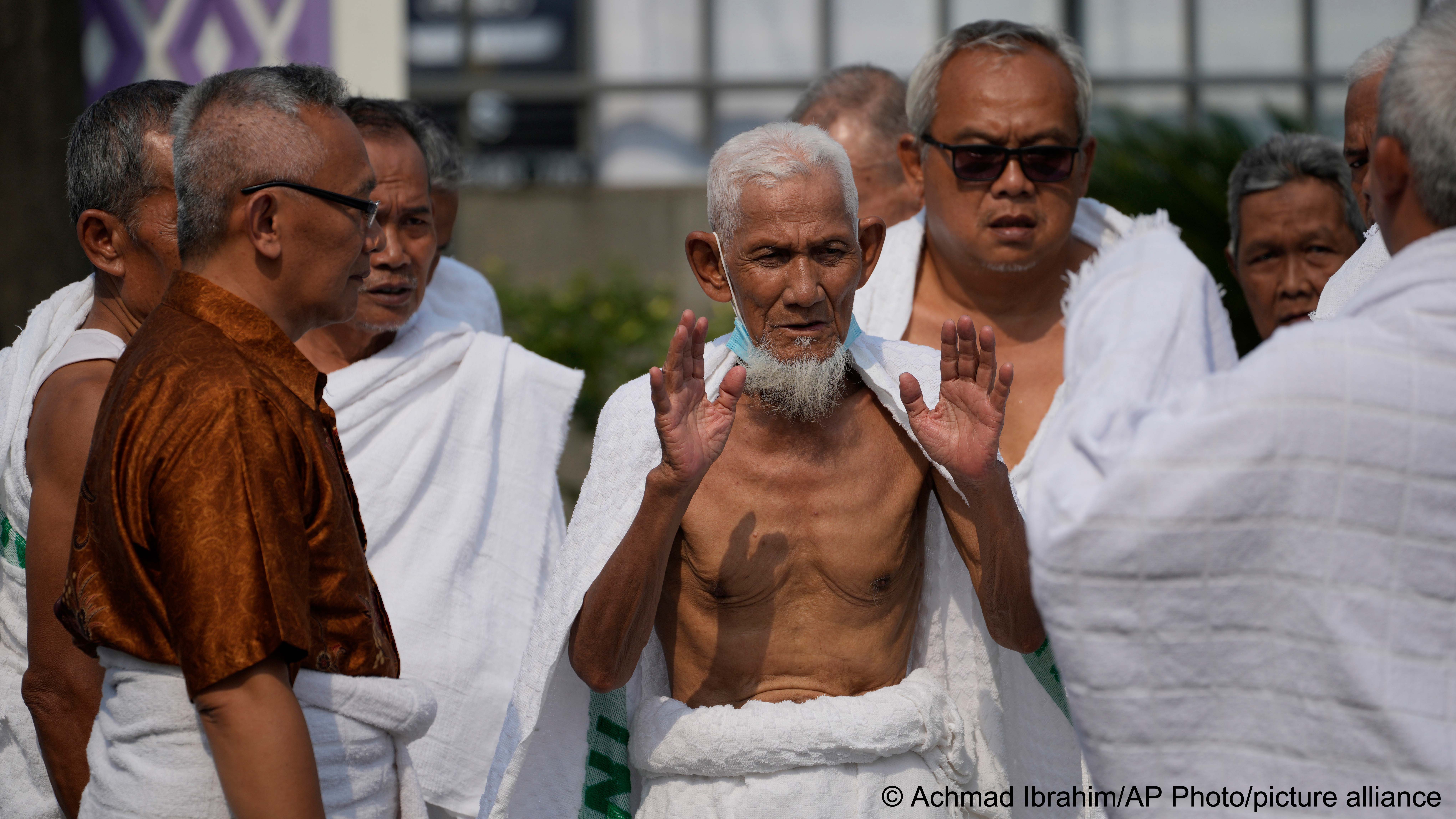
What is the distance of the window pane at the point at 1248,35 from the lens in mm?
10867

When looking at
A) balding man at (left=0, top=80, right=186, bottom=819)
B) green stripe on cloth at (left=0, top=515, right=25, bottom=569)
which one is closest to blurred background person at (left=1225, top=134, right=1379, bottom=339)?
balding man at (left=0, top=80, right=186, bottom=819)

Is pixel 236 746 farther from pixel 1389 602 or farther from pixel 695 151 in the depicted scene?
pixel 695 151

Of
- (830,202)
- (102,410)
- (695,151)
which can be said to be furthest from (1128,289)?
(695,151)

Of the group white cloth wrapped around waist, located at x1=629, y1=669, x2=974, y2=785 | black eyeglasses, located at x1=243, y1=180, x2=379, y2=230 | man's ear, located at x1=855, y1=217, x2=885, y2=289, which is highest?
black eyeglasses, located at x1=243, y1=180, x2=379, y2=230

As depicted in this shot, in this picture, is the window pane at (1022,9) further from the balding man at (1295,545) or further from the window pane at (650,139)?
the balding man at (1295,545)

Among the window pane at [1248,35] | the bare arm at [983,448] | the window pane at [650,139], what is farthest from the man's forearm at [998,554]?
the window pane at [1248,35]

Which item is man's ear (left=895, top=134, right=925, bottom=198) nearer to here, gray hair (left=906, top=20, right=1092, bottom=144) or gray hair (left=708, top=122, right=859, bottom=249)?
gray hair (left=906, top=20, right=1092, bottom=144)

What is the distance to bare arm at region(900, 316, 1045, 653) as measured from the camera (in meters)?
2.77

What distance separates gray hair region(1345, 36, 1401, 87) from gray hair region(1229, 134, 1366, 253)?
459 mm

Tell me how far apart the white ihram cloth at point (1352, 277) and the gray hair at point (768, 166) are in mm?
1387

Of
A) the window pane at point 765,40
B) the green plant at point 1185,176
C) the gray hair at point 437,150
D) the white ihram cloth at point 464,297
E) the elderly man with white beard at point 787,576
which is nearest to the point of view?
the elderly man with white beard at point 787,576

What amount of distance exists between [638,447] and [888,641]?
72cm

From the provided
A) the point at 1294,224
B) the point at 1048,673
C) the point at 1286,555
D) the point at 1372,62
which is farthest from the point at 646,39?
the point at 1286,555

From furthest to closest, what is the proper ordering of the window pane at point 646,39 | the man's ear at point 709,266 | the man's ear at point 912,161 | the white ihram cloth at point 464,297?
the window pane at point 646,39, the white ihram cloth at point 464,297, the man's ear at point 912,161, the man's ear at point 709,266
